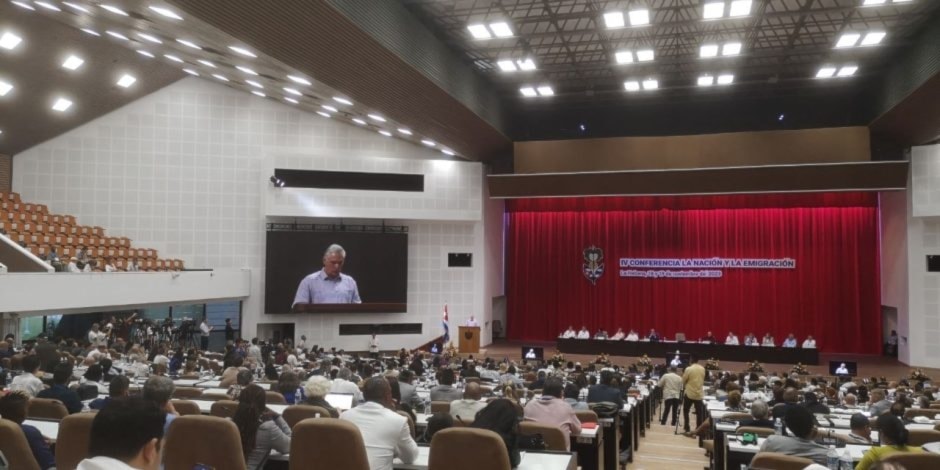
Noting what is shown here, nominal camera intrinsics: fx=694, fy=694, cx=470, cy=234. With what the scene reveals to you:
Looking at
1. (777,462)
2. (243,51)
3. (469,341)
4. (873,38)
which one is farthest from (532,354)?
(777,462)

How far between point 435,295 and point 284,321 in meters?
5.15

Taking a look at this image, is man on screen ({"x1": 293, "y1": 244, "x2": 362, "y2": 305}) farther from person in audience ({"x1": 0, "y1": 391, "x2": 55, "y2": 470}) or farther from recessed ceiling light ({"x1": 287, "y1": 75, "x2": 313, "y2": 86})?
person in audience ({"x1": 0, "y1": 391, "x2": 55, "y2": 470})

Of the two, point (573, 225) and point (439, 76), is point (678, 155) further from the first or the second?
point (439, 76)

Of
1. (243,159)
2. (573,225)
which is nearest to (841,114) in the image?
(573,225)

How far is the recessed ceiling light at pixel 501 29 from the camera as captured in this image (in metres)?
15.7

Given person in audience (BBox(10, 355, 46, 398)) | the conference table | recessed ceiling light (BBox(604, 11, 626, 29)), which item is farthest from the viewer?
the conference table

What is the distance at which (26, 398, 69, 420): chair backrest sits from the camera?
6.16m

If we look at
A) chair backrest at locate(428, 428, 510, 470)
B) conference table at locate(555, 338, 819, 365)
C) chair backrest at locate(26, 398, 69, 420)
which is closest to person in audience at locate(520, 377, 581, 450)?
chair backrest at locate(428, 428, 510, 470)

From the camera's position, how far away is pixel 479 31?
15766 millimetres

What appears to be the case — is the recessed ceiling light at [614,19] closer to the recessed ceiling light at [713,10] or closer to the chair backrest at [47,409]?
the recessed ceiling light at [713,10]

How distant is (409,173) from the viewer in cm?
2353

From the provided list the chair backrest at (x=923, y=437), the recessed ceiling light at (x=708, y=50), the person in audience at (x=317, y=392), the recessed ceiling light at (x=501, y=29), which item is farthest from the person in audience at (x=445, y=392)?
the recessed ceiling light at (x=708, y=50)

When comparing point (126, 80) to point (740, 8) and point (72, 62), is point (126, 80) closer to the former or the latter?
point (72, 62)

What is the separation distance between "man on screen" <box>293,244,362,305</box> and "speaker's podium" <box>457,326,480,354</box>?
13.1ft
